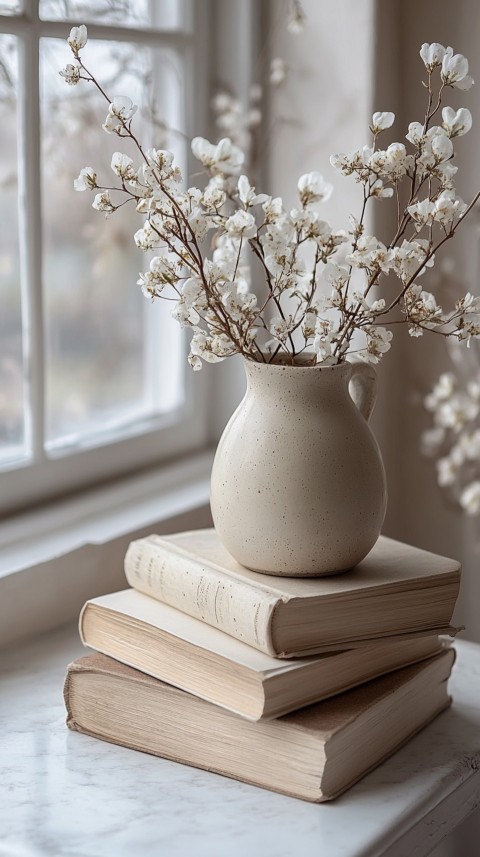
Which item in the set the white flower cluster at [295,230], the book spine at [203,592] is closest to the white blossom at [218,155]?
the white flower cluster at [295,230]

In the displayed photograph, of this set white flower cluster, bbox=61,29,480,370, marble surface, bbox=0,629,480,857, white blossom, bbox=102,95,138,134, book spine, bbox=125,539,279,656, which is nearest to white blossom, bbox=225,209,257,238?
white flower cluster, bbox=61,29,480,370

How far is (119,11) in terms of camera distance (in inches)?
54.9

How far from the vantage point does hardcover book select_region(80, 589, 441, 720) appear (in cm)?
84

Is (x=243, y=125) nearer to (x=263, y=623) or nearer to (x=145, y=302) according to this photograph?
(x=145, y=302)

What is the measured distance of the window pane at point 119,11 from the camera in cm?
129

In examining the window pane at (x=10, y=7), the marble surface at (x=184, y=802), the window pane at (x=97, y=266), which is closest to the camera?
the marble surface at (x=184, y=802)

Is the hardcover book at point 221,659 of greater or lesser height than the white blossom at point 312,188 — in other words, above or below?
below

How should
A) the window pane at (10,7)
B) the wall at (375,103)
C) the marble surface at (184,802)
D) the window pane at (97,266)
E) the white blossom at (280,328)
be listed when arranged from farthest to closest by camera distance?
the wall at (375,103) < the window pane at (97,266) < the window pane at (10,7) < the white blossom at (280,328) < the marble surface at (184,802)

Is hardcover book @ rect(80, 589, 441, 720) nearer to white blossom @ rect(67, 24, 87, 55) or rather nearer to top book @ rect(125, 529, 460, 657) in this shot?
top book @ rect(125, 529, 460, 657)

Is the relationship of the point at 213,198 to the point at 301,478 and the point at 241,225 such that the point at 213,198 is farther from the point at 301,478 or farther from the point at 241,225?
the point at 301,478

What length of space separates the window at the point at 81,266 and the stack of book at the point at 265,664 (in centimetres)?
42

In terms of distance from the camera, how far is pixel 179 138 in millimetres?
1516

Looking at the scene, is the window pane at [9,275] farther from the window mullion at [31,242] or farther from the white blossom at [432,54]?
the white blossom at [432,54]

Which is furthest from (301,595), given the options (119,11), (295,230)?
(119,11)
